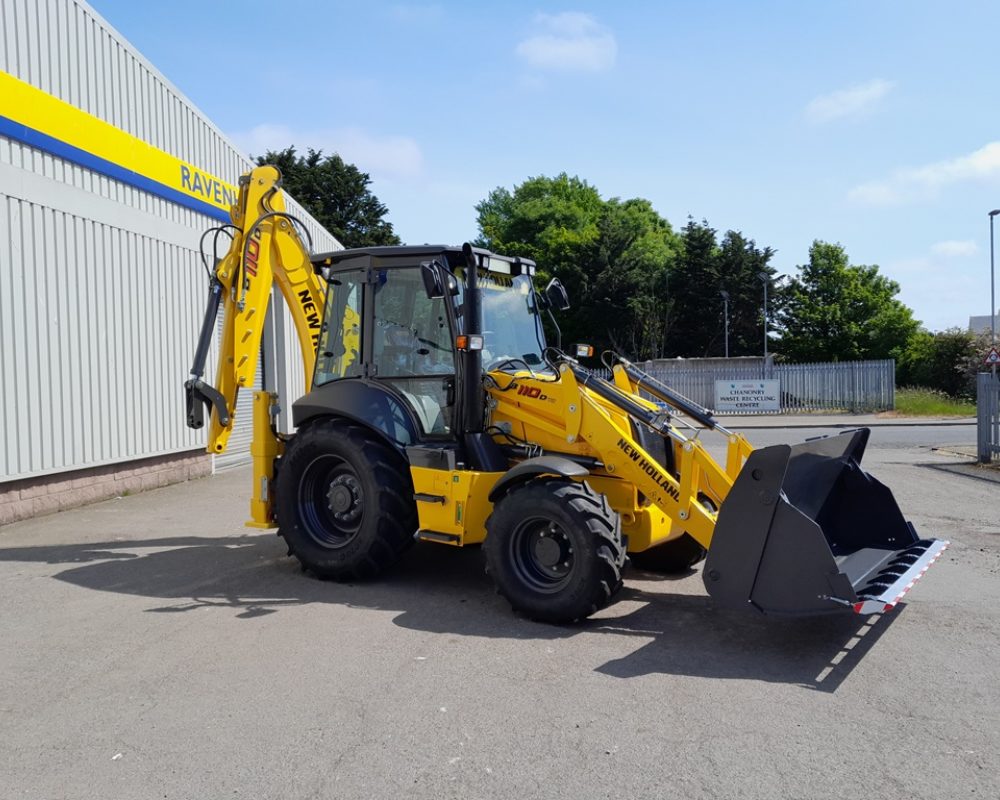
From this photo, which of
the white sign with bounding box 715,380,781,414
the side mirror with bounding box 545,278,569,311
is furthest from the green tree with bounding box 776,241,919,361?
Result: the side mirror with bounding box 545,278,569,311

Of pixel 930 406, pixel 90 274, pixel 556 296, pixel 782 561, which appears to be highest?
pixel 90 274

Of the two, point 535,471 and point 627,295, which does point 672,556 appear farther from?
point 627,295

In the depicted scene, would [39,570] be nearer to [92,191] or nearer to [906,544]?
[92,191]

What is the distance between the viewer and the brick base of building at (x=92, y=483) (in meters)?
9.80

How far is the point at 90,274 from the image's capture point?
442 inches

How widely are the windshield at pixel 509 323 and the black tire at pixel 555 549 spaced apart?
56.2 inches

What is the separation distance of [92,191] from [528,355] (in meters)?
7.56

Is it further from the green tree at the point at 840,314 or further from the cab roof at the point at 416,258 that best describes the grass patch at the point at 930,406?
the cab roof at the point at 416,258

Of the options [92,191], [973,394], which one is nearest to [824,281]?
[973,394]

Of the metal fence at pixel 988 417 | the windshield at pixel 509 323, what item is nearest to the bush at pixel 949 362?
the metal fence at pixel 988 417

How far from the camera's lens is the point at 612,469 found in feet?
19.6

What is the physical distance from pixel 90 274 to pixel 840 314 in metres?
44.8

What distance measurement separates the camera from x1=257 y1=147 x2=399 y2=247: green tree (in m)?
45.8

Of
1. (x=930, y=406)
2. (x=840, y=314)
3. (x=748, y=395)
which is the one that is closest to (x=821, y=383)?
(x=748, y=395)
